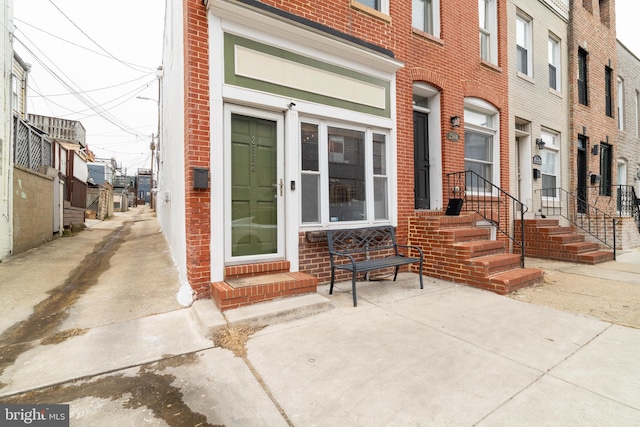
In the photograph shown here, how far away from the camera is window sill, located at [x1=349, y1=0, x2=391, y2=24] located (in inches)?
204

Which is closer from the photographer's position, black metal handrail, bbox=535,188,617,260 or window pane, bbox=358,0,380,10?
window pane, bbox=358,0,380,10

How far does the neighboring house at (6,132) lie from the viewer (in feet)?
20.4

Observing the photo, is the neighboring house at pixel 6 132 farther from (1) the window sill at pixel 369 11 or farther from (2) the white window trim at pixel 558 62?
(2) the white window trim at pixel 558 62

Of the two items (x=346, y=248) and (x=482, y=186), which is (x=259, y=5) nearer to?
(x=346, y=248)

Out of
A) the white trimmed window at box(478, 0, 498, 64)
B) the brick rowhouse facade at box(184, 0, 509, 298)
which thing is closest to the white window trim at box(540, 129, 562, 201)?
the brick rowhouse facade at box(184, 0, 509, 298)

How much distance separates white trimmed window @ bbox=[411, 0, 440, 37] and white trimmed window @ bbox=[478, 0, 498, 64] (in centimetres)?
176

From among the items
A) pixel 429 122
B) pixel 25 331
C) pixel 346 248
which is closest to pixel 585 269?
pixel 429 122

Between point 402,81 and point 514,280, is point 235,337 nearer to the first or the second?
point 514,280

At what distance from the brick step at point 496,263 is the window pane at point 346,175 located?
6.47 ft

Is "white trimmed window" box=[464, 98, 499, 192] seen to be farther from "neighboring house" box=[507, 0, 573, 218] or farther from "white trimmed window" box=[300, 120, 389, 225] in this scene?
"white trimmed window" box=[300, 120, 389, 225]

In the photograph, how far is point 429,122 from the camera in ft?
21.9

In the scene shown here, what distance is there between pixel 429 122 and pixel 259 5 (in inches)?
167

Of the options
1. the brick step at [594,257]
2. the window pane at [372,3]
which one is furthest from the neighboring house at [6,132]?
the brick step at [594,257]

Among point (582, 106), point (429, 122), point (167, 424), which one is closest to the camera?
point (167, 424)
